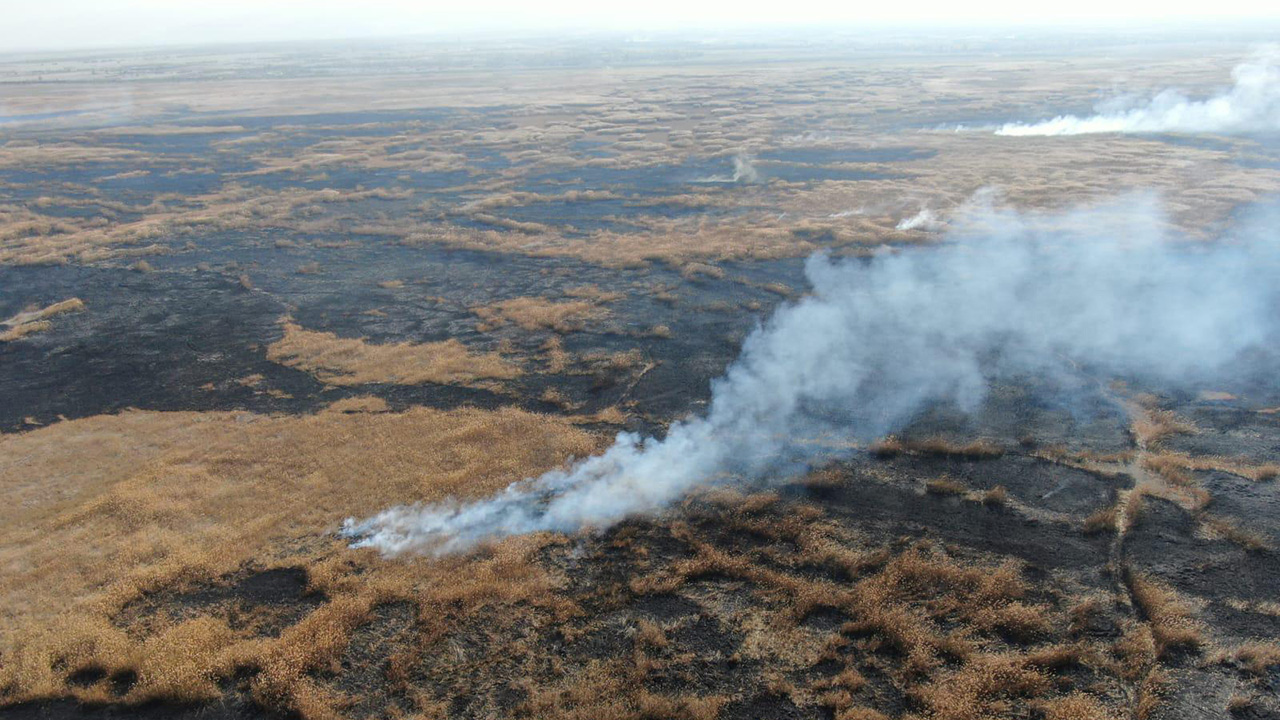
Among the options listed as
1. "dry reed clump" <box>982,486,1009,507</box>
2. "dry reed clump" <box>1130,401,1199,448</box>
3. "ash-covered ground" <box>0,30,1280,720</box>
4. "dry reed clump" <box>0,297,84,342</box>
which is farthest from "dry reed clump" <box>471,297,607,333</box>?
"dry reed clump" <box>1130,401,1199,448</box>

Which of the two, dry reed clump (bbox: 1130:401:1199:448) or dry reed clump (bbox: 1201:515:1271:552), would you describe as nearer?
dry reed clump (bbox: 1201:515:1271:552)

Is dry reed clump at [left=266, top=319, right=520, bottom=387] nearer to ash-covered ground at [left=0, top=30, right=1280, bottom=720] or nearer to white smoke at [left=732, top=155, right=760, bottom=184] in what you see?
ash-covered ground at [left=0, top=30, right=1280, bottom=720]

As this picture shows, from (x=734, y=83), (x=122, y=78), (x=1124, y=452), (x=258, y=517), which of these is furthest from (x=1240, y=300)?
(x=122, y=78)

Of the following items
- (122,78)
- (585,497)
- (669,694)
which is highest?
(122,78)

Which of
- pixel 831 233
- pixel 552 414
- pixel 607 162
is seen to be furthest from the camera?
pixel 607 162

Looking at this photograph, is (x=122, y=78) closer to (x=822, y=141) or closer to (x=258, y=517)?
(x=822, y=141)

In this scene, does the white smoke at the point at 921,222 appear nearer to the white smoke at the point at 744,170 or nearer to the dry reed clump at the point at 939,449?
the white smoke at the point at 744,170
